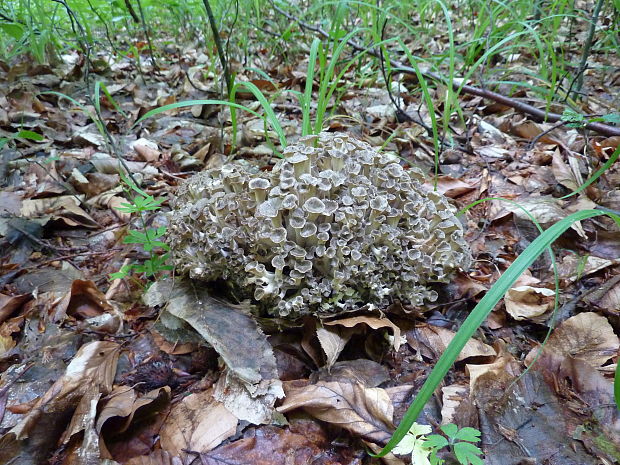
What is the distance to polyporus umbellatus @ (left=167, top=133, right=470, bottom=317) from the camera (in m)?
2.09

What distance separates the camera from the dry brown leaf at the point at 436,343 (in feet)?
6.77

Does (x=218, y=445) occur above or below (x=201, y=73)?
below

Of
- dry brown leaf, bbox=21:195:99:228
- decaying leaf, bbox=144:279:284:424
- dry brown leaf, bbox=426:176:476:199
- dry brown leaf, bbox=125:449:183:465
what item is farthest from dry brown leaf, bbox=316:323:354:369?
dry brown leaf, bbox=21:195:99:228

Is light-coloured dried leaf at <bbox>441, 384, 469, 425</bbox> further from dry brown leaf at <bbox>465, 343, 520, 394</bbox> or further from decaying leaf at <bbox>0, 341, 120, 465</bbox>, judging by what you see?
decaying leaf at <bbox>0, 341, 120, 465</bbox>

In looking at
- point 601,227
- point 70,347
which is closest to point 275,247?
point 70,347

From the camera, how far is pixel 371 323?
205 centimetres

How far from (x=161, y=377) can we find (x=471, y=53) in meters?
3.74

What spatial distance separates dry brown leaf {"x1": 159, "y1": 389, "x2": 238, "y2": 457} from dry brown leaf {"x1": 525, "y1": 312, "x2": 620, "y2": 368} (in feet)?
4.90

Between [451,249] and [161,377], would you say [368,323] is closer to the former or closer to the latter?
[451,249]

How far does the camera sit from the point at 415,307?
89.7 inches

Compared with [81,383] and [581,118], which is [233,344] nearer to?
[81,383]

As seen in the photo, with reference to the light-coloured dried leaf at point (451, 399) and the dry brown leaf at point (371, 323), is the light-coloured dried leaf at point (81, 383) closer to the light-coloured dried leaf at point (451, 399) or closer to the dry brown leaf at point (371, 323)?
the dry brown leaf at point (371, 323)

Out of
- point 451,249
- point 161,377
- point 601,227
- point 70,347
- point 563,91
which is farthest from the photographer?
point 563,91

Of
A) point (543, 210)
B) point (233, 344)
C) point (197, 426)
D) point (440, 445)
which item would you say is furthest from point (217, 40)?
point (440, 445)
